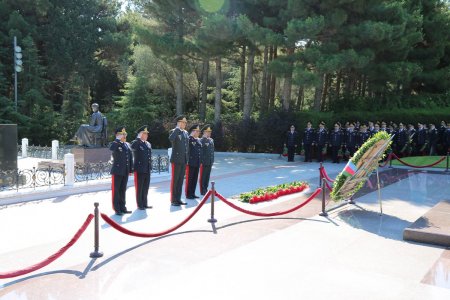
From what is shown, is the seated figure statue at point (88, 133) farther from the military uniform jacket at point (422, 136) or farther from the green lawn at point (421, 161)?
the military uniform jacket at point (422, 136)

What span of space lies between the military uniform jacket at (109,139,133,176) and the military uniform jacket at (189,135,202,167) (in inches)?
76.8

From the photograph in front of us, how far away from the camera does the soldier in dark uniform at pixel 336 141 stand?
1911cm

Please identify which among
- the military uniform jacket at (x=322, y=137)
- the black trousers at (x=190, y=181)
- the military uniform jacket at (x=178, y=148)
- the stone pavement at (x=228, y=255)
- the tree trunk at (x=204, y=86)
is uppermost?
the tree trunk at (x=204, y=86)

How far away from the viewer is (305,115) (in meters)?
21.4

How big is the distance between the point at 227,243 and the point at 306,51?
49.7 ft

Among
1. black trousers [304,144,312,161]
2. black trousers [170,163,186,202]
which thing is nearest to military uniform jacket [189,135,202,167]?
black trousers [170,163,186,202]

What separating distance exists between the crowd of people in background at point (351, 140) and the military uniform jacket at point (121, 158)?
37.9 ft

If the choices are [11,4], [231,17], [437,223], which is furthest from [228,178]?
[11,4]

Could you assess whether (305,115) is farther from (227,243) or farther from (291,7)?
(227,243)

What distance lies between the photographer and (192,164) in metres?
11.0

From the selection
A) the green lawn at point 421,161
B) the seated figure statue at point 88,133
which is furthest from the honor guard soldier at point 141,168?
the green lawn at point 421,161

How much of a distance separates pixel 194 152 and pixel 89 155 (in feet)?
17.6

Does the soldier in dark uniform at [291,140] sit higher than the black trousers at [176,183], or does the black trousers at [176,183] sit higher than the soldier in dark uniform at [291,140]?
the soldier in dark uniform at [291,140]

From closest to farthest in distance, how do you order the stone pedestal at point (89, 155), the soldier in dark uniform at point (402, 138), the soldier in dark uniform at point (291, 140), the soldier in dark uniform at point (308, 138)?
1. the stone pedestal at point (89, 155)
2. the soldier in dark uniform at point (308, 138)
3. the soldier in dark uniform at point (291, 140)
4. the soldier in dark uniform at point (402, 138)
